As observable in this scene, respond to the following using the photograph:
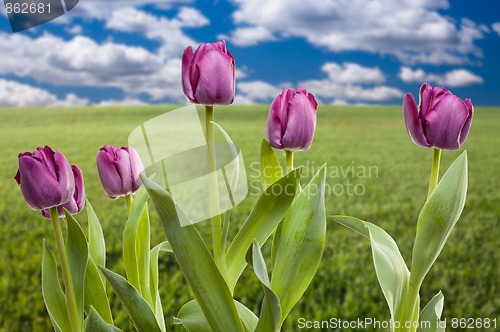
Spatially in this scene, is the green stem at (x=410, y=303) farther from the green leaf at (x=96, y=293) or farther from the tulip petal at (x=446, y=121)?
the green leaf at (x=96, y=293)

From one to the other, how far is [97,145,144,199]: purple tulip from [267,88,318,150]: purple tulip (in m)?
0.21

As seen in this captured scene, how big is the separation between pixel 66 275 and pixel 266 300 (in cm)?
27

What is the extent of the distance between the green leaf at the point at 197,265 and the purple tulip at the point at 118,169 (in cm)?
19

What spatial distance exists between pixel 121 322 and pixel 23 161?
1.54 meters

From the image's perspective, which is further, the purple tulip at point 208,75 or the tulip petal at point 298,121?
the tulip petal at point 298,121

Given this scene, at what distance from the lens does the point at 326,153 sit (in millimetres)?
6773

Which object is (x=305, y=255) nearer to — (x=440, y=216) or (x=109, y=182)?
(x=440, y=216)

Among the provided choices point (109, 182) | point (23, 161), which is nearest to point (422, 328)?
point (109, 182)

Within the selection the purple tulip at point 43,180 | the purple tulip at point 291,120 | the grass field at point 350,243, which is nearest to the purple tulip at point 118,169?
the purple tulip at point 43,180

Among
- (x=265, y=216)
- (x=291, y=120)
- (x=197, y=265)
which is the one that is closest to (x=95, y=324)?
(x=197, y=265)

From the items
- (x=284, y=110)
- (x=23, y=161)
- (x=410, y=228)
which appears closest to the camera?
(x=23, y=161)

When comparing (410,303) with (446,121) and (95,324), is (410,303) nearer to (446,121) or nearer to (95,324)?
(446,121)

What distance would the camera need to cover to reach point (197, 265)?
2.54 feet

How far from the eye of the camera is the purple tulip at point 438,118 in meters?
0.86
